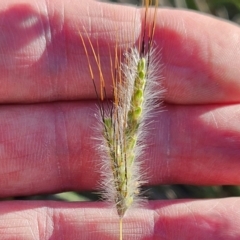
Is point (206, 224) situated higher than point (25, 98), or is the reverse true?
point (25, 98)

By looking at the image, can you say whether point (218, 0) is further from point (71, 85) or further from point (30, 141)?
point (30, 141)

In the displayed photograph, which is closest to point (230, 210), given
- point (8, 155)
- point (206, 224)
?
point (206, 224)

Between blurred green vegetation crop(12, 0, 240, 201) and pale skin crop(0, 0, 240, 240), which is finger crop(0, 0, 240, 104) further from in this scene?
blurred green vegetation crop(12, 0, 240, 201)

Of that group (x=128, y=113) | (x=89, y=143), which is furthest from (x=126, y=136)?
(x=89, y=143)

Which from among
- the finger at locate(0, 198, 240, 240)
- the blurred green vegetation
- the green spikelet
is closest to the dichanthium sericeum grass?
the green spikelet

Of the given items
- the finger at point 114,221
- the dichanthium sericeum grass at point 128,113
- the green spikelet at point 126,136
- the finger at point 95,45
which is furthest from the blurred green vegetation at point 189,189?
the green spikelet at point 126,136

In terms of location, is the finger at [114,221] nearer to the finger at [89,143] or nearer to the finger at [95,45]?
the finger at [89,143]
